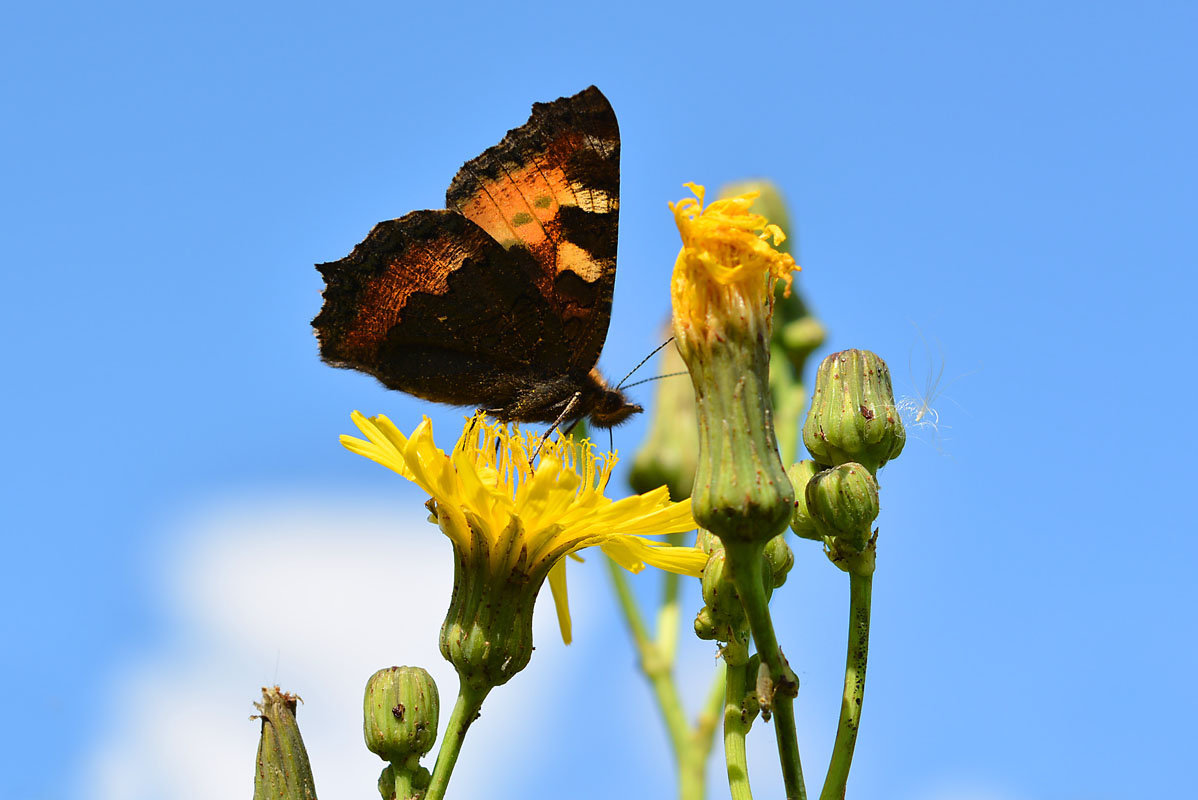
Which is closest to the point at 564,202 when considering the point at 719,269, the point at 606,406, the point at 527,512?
the point at 606,406

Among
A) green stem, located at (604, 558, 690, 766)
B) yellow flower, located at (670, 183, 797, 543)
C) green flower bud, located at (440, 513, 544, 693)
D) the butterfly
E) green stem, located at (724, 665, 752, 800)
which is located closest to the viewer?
yellow flower, located at (670, 183, 797, 543)

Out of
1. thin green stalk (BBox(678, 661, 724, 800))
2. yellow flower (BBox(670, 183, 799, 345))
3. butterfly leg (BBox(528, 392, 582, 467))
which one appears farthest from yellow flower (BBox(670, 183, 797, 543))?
thin green stalk (BBox(678, 661, 724, 800))

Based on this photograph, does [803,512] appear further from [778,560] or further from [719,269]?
[719,269]

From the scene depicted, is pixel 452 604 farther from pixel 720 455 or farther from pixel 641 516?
pixel 720 455

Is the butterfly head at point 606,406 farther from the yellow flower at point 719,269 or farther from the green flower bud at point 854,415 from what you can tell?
the yellow flower at point 719,269

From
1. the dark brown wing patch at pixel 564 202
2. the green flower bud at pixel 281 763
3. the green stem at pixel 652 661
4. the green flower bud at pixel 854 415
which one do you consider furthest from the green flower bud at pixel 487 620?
the green stem at pixel 652 661

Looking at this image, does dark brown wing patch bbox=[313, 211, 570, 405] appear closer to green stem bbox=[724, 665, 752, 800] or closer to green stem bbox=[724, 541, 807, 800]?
green stem bbox=[724, 665, 752, 800]
